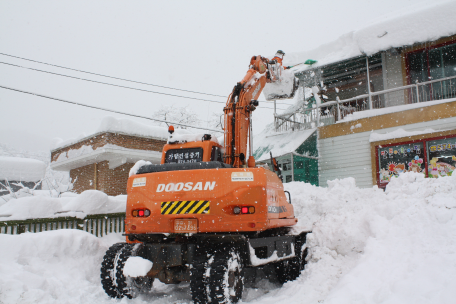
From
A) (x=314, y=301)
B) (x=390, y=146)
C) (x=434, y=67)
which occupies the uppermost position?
(x=434, y=67)

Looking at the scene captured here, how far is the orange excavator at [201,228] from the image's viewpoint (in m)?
4.87

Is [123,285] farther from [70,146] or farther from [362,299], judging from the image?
[70,146]

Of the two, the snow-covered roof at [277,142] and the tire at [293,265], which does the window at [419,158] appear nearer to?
the snow-covered roof at [277,142]

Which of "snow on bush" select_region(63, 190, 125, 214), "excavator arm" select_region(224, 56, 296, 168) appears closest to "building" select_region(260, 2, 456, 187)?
"excavator arm" select_region(224, 56, 296, 168)

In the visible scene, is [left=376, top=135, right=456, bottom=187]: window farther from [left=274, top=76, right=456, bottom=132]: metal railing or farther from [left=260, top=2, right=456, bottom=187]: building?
[left=274, top=76, right=456, bottom=132]: metal railing

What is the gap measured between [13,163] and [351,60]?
20.8 metres

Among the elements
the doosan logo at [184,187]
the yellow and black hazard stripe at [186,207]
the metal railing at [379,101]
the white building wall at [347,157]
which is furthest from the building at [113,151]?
the yellow and black hazard stripe at [186,207]

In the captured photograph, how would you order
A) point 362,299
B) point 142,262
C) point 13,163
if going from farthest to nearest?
point 13,163, point 142,262, point 362,299

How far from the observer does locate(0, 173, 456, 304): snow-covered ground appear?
4.14 m

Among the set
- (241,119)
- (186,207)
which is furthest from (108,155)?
(186,207)

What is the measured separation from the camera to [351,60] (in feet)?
45.8

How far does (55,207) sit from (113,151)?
6.99m

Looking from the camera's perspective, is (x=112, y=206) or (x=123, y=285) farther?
(x=112, y=206)

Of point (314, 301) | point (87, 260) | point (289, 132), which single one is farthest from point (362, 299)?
point (289, 132)
